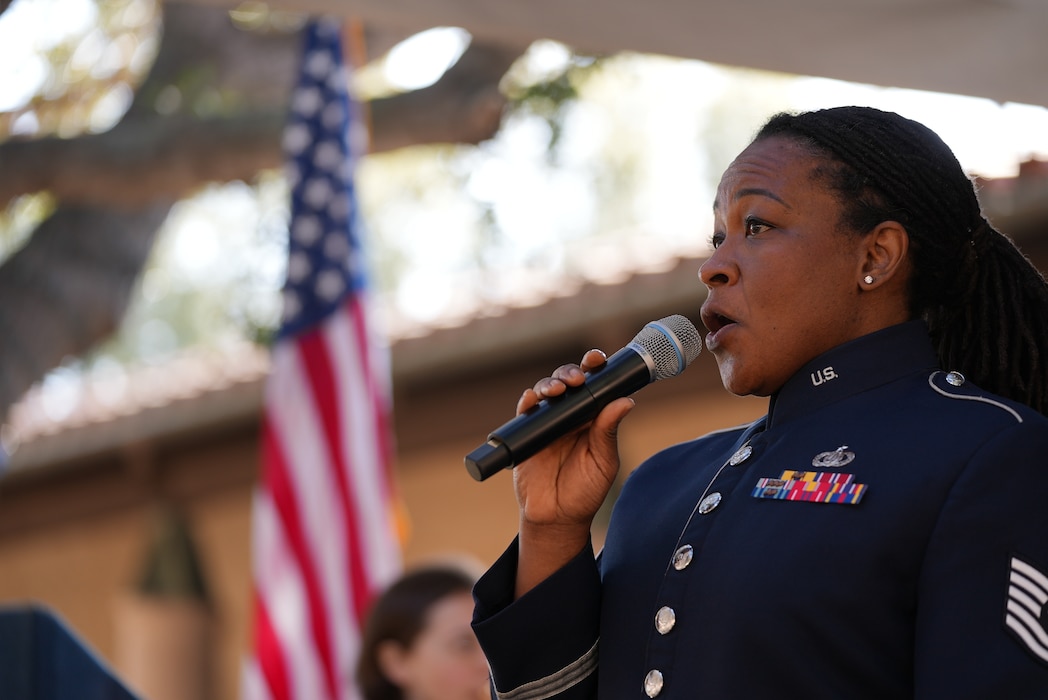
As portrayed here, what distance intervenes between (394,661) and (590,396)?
2.24m

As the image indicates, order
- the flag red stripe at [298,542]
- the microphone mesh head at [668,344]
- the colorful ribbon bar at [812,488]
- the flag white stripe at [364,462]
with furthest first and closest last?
the flag white stripe at [364,462] < the flag red stripe at [298,542] < the microphone mesh head at [668,344] < the colorful ribbon bar at [812,488]

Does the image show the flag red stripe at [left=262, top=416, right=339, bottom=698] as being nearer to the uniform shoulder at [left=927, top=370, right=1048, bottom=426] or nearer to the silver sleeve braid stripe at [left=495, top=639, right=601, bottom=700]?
the silver sleeve braid stripe at [left=495, top=639, right=601, bottom=700]

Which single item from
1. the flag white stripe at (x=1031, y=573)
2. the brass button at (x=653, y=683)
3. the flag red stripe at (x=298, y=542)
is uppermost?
the flag white stripe at (x=1031, y=573)

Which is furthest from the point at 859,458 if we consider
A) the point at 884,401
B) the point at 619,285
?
the point at 619,285

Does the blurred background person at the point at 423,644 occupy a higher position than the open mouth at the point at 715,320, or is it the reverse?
the open mouth at the point at 715,320

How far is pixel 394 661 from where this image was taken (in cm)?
399

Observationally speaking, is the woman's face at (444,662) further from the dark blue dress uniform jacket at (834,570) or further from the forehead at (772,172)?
the forehead at (772,172)

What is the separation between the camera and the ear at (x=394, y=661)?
396 centimetres

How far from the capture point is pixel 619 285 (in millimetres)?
7363

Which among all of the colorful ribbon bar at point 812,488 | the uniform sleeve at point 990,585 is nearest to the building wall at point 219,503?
the colorful ribbon bar at point 812,488

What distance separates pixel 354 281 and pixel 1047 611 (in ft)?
15.2

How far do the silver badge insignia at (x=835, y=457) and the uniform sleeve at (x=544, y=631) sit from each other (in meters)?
0.32

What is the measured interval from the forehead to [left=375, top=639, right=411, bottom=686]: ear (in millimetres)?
2237

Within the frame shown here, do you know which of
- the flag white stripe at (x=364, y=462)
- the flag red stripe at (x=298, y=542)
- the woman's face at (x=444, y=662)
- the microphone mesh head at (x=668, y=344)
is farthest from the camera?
the flag white stripe at (x=364, y=462)
